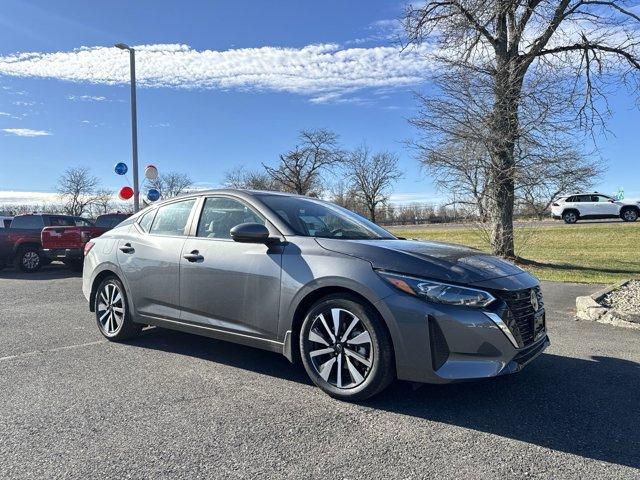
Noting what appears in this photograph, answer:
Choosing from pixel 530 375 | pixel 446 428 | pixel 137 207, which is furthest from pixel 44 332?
pixel 137 207

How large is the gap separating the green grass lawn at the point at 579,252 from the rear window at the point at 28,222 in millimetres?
11097

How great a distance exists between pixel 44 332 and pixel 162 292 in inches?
89.6

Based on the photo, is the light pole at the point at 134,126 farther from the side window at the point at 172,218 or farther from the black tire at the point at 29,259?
the side window at the point at 172,218

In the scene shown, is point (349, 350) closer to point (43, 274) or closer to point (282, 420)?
point (282, 420)

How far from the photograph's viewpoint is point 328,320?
3822 millimetres

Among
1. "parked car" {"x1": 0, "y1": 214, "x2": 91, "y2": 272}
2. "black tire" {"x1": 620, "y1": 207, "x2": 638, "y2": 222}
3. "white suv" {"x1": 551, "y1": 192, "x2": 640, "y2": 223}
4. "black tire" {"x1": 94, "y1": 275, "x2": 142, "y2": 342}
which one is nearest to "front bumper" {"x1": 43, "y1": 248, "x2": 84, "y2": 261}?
"parked car" {"x1": 0, "y1": 214, "x2": 91, "y2": 272}

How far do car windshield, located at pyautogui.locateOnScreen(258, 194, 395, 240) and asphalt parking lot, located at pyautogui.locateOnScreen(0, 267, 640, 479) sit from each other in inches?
50.1

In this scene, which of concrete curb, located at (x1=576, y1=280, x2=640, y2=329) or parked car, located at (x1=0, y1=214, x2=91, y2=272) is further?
parked car, located at (x1=0, y1=214, x2=91, y2=272)

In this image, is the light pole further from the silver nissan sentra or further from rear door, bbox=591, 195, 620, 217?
rear door, bbox=591, 195, 620, 217

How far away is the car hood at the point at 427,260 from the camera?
141 inches

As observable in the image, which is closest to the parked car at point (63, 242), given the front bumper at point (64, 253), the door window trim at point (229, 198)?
the front bumper at point (64, 253)

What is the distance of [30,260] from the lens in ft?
46.2

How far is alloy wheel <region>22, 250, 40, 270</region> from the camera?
14031mm

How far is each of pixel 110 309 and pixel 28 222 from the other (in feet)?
37.1
